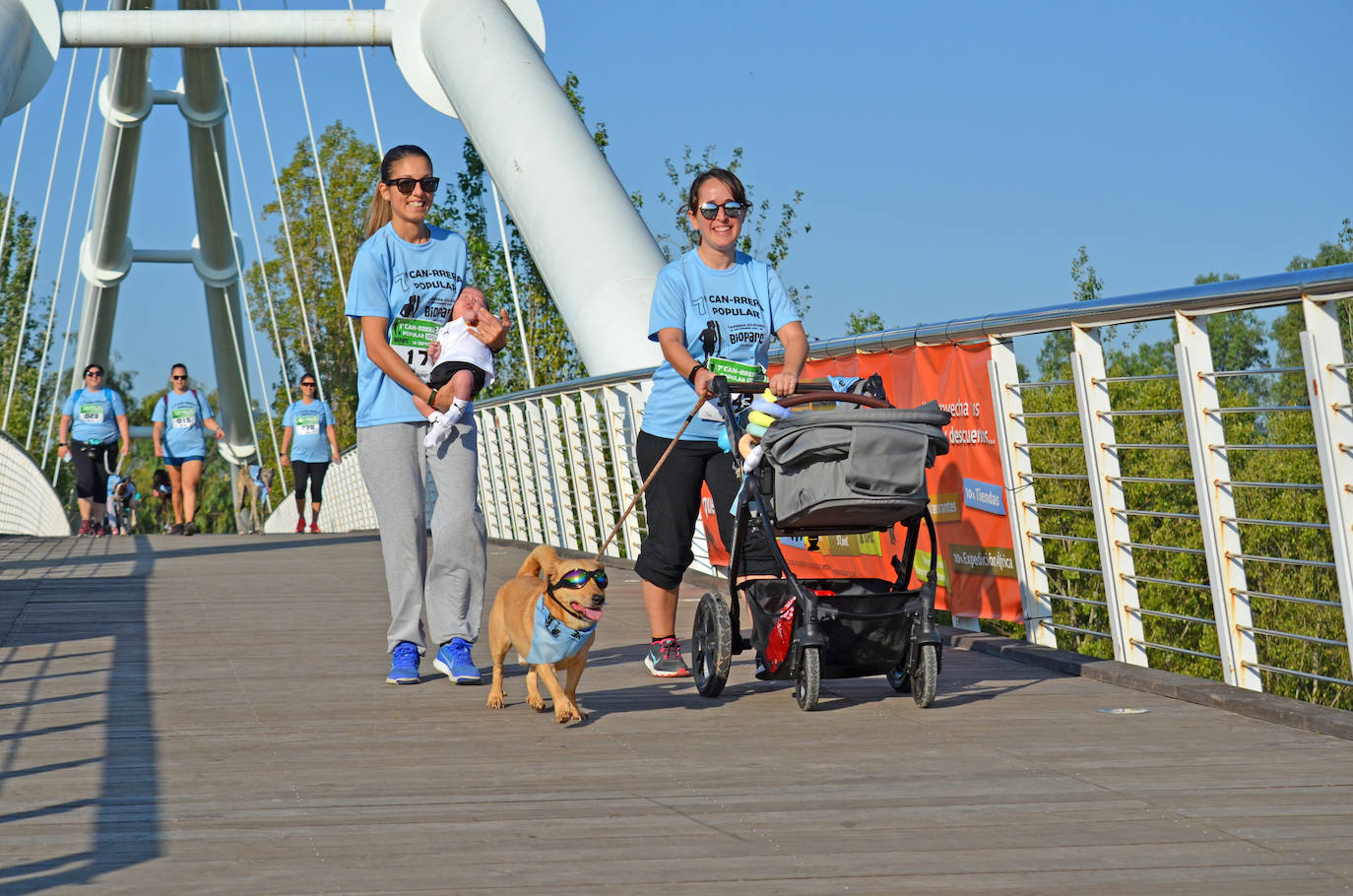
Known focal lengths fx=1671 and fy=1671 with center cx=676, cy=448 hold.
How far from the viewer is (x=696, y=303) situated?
571 cm

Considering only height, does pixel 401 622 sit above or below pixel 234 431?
below

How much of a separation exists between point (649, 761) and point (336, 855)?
48.7 inches

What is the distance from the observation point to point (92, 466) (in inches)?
682

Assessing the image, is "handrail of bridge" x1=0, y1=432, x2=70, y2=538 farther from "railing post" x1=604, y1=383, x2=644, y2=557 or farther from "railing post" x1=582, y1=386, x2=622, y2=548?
"railing post" x1=604, y1=383, x2=644, y2=557

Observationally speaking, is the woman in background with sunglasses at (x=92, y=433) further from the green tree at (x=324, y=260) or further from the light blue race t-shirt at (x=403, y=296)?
the green tree at (x=324, y=260)

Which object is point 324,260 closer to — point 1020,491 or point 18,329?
point 18,329

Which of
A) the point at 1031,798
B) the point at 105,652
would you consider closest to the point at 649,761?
the point at 1031,798

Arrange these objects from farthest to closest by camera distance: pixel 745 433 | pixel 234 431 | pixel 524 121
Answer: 1. pixel 234 431
2. pixel 524 121
3. pixel 745 433

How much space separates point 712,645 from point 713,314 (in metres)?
1.13

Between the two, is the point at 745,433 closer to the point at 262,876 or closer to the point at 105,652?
the point at 262,876

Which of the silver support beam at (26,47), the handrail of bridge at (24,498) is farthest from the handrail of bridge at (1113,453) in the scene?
the handrail of bridge at (24,498)

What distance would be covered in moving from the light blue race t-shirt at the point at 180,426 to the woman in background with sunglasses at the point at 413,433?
39.4ft

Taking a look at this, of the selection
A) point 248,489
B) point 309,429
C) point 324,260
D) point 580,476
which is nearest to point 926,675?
point 580,476

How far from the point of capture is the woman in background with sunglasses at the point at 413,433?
19.2 ft
